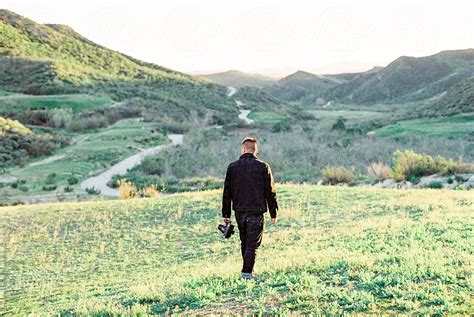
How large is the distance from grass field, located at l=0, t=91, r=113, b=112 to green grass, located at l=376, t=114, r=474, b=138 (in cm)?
3258

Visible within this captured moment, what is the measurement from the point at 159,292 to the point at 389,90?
14667 cm

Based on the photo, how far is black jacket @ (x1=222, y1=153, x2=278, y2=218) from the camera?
7586mm

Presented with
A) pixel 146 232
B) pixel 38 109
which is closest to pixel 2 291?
pixel 146 232

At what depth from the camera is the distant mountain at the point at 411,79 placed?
13338 cm

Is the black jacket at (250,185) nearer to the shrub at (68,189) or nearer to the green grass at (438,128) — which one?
the shrub at (68,189)

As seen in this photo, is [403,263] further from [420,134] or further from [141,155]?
[420,134]

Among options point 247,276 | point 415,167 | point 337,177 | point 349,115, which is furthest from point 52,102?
point 247,276

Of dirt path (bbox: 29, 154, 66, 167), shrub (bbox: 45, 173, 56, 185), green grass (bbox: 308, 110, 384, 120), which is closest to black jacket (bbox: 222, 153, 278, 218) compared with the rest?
shrub (bbox: 45, 173, 56, 185)

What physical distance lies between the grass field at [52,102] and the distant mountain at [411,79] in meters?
87.5

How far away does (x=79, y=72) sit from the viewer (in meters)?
83.4

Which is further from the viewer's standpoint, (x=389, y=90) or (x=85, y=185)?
(x=389, y=90)

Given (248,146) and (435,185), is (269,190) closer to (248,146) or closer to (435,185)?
(248,146)

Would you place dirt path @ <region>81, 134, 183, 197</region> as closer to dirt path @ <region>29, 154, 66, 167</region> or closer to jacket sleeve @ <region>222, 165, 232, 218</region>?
dirt path @ <region>29, 154, 66, 167</region>

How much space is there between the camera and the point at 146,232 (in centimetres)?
1365
